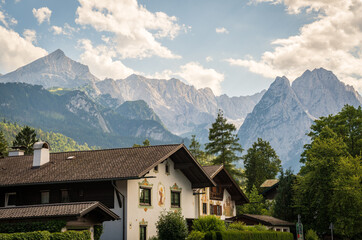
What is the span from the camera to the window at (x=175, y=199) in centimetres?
4025

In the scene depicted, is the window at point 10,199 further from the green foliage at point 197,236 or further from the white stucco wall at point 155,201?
the green foliage at point 197,236

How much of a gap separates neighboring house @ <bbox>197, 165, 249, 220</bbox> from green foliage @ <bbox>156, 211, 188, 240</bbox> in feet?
33.3

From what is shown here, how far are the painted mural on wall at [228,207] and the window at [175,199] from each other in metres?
14.0

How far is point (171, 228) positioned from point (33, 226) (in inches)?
417

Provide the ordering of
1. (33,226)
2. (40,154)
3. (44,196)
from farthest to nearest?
(40,154), (44,196), (33,226)

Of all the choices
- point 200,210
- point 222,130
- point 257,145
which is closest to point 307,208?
point 200,210

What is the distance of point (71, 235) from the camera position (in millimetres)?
24406

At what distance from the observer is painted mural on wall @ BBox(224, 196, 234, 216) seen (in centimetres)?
5389

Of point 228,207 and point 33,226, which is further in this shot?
point 228,207

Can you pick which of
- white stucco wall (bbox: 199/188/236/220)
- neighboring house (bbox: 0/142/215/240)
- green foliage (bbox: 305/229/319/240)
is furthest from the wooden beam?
green foliage (bbox: 305/229/319/240)

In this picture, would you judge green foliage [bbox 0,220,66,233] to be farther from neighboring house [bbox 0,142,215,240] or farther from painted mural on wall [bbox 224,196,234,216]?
painted mural on wall [bbox 224,196,234,216]

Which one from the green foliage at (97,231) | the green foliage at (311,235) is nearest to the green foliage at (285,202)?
the green foliage at (311,235)

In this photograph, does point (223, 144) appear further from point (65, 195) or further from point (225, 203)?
point (65, 195)

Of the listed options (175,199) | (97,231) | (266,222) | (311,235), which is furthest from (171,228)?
(311,235)
